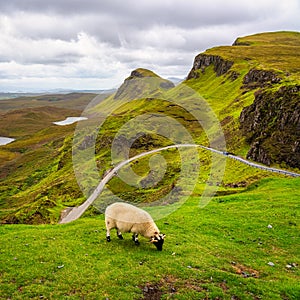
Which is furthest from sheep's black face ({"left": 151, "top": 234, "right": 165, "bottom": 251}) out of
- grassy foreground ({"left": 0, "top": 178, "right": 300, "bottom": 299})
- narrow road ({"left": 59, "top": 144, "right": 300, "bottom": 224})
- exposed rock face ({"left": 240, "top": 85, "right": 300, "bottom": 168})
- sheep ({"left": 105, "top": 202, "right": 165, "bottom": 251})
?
exposed rock face ({"left": 240, "top": 85, "right": 300, "bottom": 168})

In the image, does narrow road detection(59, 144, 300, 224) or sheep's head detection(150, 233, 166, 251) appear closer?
sheep's head detection(150, 233, 166, 251)

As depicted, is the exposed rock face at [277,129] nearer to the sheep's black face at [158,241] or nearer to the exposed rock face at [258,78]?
the sheep's black face at [158,241]

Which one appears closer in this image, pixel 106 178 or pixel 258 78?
pixel 106 178

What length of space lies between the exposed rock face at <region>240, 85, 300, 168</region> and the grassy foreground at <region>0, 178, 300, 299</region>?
4647cm

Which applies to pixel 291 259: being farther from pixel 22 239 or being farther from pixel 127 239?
pixel 22 239

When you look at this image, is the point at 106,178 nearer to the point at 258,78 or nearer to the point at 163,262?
the point at 163,262

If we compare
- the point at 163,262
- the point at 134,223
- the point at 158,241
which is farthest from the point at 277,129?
the point at 163,262

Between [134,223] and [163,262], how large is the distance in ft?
11.8

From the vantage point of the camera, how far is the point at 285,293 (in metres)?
17.4

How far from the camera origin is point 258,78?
565ft

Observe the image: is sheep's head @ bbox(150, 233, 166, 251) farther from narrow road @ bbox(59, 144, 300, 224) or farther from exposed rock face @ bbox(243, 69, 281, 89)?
exposed rock face @ bbox(243, 69, 281, 89)

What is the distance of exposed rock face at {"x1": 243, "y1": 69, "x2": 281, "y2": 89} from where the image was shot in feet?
513

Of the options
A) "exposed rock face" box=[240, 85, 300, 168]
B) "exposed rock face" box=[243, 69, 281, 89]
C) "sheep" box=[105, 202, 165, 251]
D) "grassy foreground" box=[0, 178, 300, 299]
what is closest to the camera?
"grassy foreground" box=[0, 178, 300, 299]

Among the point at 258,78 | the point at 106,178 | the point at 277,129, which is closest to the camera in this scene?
the point at 277,129
